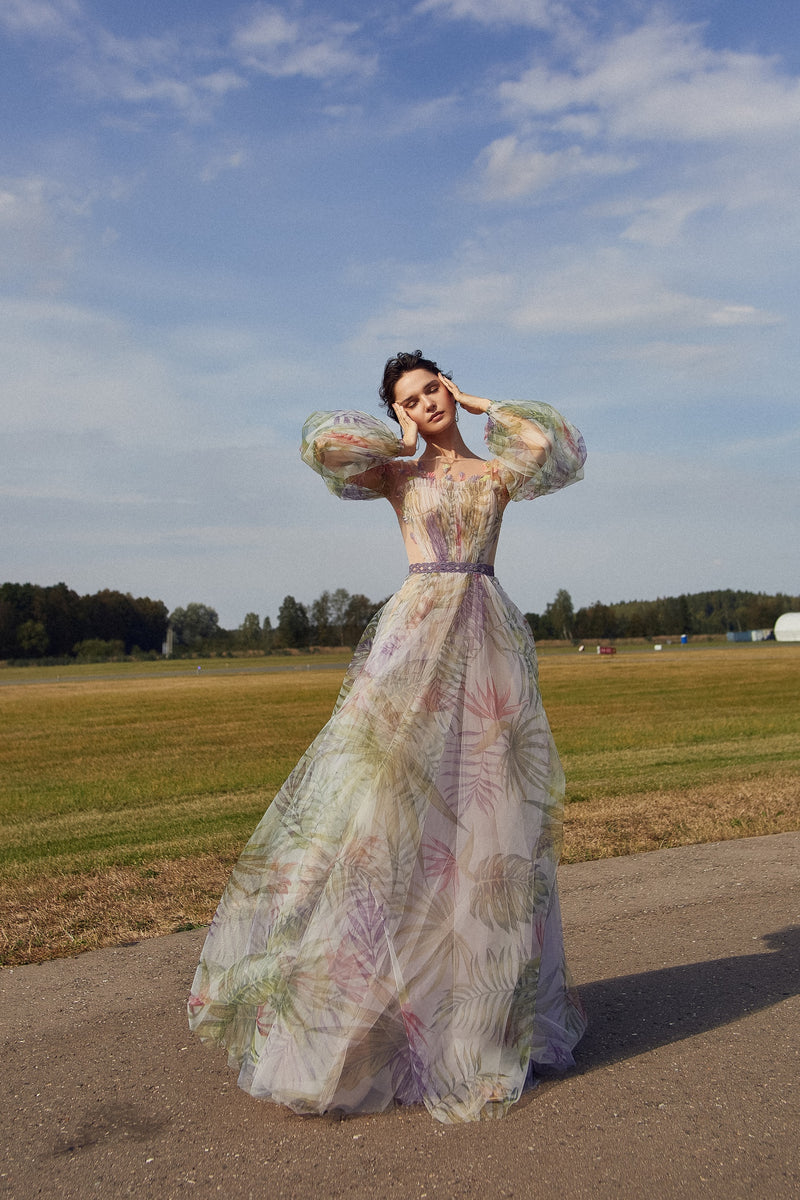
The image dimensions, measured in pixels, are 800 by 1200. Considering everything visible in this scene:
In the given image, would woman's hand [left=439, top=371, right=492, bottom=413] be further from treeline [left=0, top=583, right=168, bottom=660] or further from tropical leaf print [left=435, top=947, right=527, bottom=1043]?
treeline [left=0, top=583, right=168, bottom=660]

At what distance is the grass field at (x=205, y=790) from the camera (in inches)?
277

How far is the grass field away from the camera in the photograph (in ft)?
23.1

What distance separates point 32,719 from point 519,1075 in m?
27.5

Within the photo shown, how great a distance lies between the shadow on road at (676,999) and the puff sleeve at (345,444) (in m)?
2.45

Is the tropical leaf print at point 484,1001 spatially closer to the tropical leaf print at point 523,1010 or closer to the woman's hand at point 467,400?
the tropical leaf print at point 523,1010

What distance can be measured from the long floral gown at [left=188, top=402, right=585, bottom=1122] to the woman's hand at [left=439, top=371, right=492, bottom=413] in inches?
3.7

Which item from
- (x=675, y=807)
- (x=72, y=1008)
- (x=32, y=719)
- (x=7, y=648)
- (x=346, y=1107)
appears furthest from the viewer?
(x=7, y=648)

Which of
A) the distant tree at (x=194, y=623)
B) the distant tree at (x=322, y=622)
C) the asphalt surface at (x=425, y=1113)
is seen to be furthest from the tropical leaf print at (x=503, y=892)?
the distant tree at (x=194, y=623)

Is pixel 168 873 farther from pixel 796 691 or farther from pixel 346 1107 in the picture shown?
pixel 796 691

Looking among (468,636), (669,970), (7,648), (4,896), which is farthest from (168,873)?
(7,648)

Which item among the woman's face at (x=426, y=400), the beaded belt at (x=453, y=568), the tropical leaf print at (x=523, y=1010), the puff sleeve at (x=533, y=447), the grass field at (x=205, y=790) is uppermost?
the woman's face at (x=426, y=400)

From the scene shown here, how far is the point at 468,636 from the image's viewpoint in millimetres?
4176

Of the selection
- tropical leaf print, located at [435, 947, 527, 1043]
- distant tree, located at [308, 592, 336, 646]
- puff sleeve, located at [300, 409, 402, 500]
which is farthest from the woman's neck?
distant tree, located at [308, 592, 336, 646]

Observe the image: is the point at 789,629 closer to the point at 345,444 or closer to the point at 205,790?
the point at 205,790
